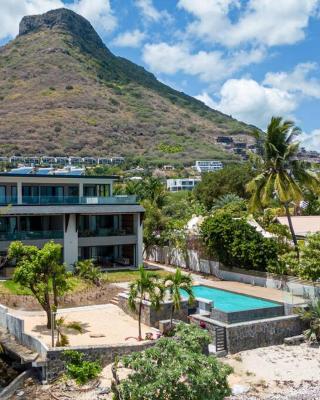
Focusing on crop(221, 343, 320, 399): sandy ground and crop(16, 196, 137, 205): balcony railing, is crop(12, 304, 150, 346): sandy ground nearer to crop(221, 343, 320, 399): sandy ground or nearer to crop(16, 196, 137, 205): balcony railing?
crop(221, 343, 320, 399): sandy ground

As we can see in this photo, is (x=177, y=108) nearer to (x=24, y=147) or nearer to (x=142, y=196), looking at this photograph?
(x=24, y=147)

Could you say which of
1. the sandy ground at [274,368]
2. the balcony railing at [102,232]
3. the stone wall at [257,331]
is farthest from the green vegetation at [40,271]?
the balcony railing at [102,232]

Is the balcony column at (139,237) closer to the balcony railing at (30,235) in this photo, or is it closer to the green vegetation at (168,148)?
the balcony railing at (30,235)

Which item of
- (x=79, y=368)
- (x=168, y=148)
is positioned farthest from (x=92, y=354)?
(x=168, y=148)

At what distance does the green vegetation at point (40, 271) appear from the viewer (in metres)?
22.5

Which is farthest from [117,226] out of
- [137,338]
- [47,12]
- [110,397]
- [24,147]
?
[47,12]

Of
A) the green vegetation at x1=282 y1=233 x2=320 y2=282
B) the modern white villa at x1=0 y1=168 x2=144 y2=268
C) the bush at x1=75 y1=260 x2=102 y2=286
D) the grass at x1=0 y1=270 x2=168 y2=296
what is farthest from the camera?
the modern white villa at x1=0 y1=168 x2=144 y2=268

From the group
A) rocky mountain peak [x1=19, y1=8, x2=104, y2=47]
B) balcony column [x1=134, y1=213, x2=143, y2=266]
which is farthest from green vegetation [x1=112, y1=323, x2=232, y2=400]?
rocky mountain peak [x1=19, y1=8, x2=104, y2=47]

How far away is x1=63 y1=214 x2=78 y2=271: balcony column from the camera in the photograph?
36.9m

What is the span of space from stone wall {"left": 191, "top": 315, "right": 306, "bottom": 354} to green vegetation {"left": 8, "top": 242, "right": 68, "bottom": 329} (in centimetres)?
633

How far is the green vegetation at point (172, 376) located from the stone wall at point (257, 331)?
6.87m

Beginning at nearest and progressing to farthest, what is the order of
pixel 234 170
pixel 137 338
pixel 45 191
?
pixel 137 338 → pixel 45 191 → pixel 234 170

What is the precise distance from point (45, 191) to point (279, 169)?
16838mm

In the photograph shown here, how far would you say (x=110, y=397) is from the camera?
1773 centimetres
